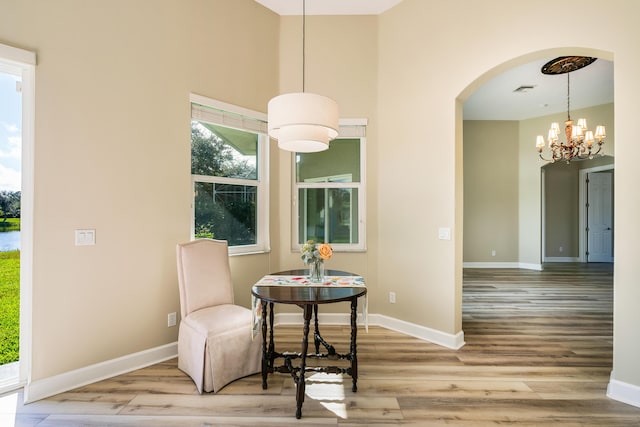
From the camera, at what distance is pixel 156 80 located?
2758mm

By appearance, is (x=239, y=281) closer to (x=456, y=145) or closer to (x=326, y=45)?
(x=456, y=145)

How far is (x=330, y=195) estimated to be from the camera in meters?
3.87

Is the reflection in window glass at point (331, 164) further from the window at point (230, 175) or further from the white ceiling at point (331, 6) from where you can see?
the white ceiling at point (331, 6)

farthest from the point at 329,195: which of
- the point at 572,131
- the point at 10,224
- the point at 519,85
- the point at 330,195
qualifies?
the point at 572,131

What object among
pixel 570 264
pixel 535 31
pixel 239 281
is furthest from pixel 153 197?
pixel 570 264

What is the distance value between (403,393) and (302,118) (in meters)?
2.01

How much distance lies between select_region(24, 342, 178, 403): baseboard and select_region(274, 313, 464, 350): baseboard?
4.17 feet

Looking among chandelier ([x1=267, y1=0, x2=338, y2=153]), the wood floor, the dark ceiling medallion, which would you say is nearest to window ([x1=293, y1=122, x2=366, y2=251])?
the wood floor

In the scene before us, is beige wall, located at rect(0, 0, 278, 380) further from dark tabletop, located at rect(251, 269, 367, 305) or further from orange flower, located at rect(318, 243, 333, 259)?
orange flower, located at rect(318, 243, 333, 259)

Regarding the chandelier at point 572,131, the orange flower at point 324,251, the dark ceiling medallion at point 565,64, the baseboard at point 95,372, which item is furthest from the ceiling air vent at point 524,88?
the baseboard at point 95,372

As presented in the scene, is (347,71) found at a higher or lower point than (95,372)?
higher

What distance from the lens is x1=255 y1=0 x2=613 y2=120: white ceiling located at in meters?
3.61

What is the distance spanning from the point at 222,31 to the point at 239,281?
254 cm

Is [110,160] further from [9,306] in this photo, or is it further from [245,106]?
[245,106]
